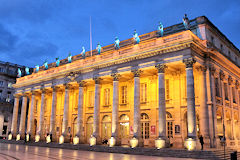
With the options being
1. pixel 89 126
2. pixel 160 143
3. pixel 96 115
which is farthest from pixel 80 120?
pixel 160 143

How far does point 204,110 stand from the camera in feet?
73.8

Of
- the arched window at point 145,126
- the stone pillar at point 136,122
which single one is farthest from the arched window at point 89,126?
the stone pillar at point 136,122

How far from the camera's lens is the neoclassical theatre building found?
21.9 metres

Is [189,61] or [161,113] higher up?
[189,61]

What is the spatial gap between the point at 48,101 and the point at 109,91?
1403 centimetres

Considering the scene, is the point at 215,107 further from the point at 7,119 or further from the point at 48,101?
the point at 7,119

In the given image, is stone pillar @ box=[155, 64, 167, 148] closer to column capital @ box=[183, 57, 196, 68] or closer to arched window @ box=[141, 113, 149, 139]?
column capital @ box=[183, 57, 196, 68]

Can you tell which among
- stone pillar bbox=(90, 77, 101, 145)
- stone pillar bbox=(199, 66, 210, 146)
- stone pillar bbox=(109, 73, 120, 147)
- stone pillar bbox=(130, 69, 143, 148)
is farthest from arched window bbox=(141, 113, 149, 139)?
stone pillar bbox=(199, 66, 210, 146)

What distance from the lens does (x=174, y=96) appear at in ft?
84.2

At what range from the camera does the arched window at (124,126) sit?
2919 centimetres

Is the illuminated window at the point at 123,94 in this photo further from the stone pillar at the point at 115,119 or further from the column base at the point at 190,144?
the column base at the point at 190,144

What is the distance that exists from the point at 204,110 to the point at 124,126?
10.8 meters

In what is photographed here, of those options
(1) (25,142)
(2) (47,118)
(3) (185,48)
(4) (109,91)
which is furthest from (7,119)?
(3) (185,48)

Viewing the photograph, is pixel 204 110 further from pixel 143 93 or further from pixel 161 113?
pixel 143 93
